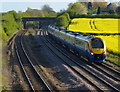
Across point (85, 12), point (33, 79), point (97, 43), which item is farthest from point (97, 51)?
point (85, 12)

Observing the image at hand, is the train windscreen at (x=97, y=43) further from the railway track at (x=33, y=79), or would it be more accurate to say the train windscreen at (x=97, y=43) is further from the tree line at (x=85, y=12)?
the tree line at (x=85, y=12)

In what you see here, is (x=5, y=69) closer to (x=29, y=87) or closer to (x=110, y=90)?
(x=29, y=87)

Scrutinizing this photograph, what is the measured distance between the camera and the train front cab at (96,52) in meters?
21.9

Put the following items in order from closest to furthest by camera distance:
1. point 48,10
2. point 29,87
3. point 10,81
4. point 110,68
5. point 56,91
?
1. point 56,91
2. point 29,87
3. point 10,81
4. point 110,68
5. point 48,10

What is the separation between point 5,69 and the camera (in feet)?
69.1

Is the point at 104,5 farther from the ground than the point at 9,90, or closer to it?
farther from the ground

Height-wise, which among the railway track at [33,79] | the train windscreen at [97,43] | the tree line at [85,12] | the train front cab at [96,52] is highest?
the tree line at [85,12]

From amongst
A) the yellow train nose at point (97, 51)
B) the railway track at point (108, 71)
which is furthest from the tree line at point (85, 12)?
the railway track at point (108, 71)

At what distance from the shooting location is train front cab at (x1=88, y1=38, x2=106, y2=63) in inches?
862

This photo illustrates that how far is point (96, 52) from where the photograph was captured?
21906mm

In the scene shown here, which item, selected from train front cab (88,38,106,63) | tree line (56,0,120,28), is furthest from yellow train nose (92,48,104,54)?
tree line (56,0,120,28)

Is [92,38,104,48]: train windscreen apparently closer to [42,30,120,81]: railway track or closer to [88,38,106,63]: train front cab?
[88,38,106,63]: train front cab

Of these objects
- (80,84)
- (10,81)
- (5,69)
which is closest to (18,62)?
(5,69)

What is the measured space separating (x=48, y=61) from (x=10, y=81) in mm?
7330
